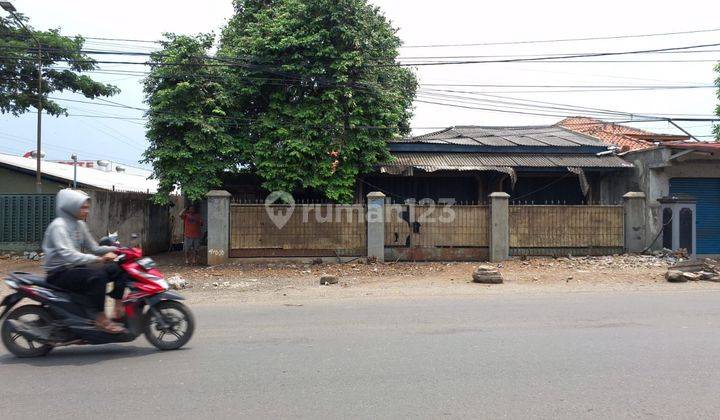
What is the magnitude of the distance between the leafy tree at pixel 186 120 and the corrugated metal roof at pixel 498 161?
4668 mm

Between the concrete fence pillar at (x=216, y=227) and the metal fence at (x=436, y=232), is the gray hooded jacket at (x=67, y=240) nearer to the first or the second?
the concrete fence pillar at (x=216, y=227)

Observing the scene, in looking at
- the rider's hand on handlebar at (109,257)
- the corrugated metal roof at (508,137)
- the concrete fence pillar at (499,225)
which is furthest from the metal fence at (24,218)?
the concrete fence pillar at (499,225)

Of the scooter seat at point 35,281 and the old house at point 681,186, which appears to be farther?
the old house at point 681,186

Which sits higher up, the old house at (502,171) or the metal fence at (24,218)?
the old house at (502,171)

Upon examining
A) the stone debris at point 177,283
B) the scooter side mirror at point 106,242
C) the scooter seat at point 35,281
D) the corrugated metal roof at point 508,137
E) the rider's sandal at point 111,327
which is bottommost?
the stone debris at point 177,283

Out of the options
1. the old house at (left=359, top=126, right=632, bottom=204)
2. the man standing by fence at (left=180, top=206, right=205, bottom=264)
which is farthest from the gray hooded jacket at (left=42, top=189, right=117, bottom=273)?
the old house at (left=359, top=126, right=632, bottom=204)

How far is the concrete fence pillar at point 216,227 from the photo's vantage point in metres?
13.8

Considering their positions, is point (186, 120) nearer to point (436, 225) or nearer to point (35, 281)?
point (436, 225)

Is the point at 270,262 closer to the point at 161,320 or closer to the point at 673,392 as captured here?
the point at 161,320

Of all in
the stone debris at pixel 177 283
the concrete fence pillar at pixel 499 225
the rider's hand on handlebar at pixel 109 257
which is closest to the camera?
the rider's hand on handlebar at pixel 109 257

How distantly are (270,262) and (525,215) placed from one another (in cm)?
675

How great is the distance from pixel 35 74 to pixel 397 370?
61.6ft

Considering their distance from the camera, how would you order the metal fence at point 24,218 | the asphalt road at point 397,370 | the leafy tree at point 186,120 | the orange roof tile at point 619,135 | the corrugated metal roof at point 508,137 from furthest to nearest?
1. the orange roof tile at point 619,135
2. the corrugated metal roof at point 508,137
3. the metal fence at point 24,218
4. the leafy tree at point 186,120
5. the asphalt road at point 397,370

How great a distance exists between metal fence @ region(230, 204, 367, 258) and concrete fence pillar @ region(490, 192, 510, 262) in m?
3.29
